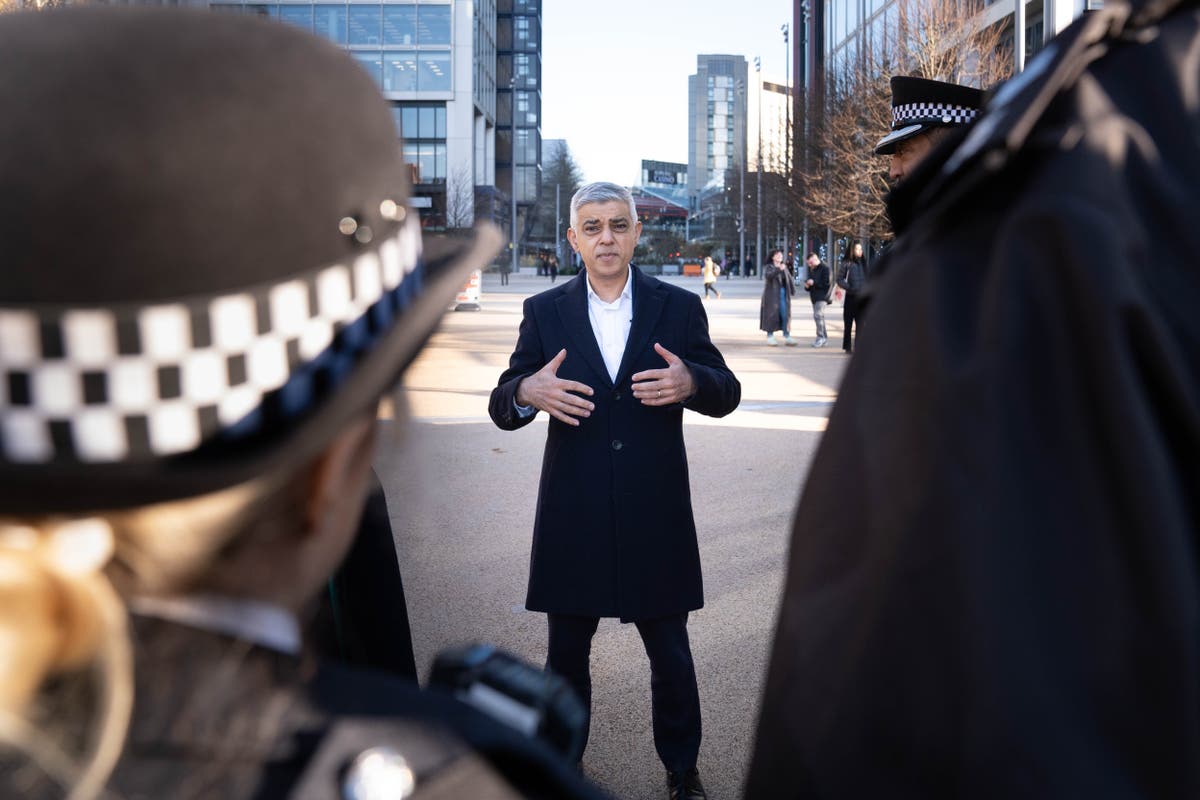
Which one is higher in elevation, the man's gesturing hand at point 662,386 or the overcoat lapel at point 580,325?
the overcoat lapel at point 580,325

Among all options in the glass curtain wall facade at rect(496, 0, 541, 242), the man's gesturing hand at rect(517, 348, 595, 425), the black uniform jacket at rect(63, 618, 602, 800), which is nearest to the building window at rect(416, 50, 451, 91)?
the glass curtain wall facade at rect(496, 0, 541, 242)

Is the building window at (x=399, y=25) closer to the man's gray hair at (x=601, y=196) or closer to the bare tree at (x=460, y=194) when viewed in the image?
the bare tree at (x=460, y=194)

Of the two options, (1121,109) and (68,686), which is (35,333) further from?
(1121,109)

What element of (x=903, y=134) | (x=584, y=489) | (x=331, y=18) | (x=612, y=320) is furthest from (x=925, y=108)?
(x=331, y=18)

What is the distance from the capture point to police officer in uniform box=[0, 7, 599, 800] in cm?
87

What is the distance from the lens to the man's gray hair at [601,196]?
171 inches

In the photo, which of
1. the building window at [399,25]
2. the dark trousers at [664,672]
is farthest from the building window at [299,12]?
the dark trousers at [664,672]

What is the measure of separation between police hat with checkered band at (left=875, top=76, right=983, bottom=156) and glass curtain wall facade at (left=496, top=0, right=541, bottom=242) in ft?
238

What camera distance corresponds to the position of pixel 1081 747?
2.94ft

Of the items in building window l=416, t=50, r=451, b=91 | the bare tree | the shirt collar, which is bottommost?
the shirt collar

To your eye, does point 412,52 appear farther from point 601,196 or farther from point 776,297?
point 601,196

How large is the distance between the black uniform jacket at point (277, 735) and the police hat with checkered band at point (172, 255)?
17 centimetres

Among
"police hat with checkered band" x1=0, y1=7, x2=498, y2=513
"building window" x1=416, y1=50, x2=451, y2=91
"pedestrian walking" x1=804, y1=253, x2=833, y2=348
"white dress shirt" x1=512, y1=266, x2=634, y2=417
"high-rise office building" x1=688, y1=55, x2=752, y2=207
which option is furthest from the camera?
"high-rise office building" x1=688, y1=55, x2=752, y2=207

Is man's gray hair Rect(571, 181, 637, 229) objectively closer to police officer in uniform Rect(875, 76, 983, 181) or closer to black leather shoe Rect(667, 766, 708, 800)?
police officer in uniform Rect(875, 76, 983, 181)
